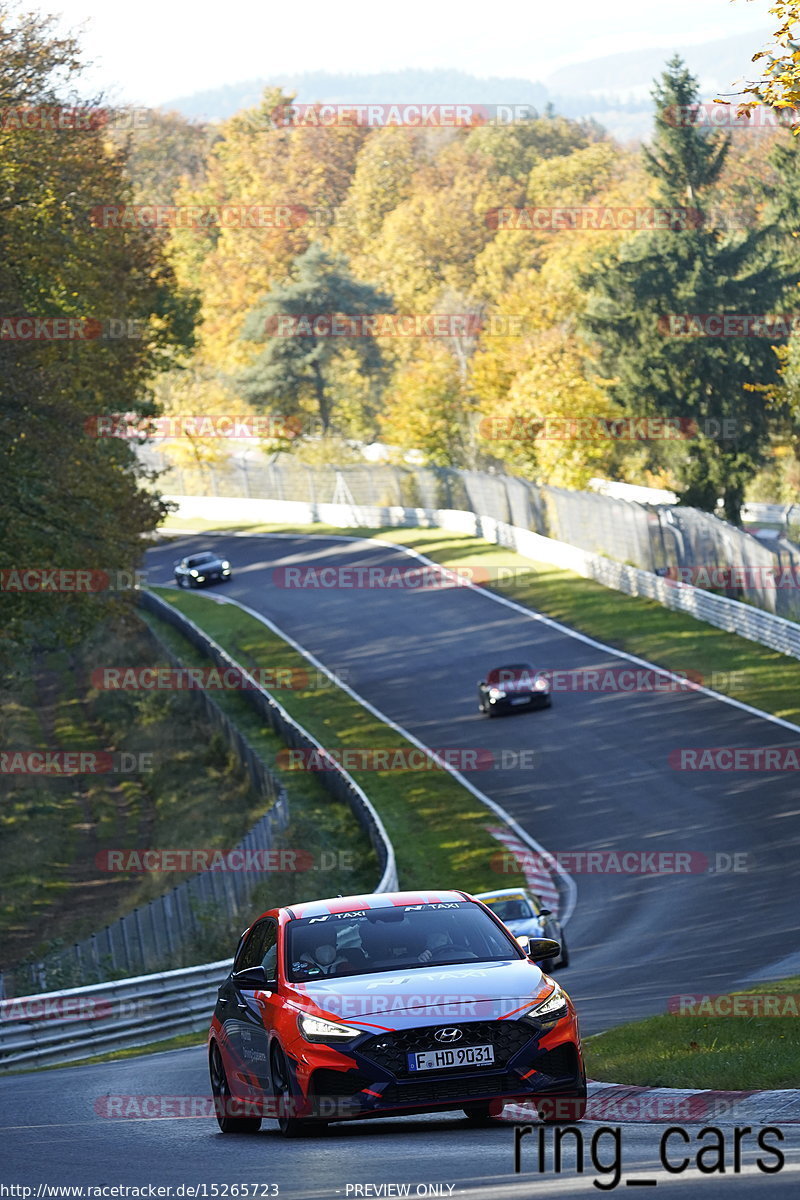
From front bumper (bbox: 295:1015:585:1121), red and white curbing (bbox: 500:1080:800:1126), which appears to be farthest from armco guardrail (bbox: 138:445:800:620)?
front bumper (bbox: 295:1015:585:1121)

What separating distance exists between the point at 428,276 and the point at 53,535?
318 ft

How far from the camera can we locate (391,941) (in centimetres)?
1030

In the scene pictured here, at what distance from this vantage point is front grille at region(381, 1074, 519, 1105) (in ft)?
30.2

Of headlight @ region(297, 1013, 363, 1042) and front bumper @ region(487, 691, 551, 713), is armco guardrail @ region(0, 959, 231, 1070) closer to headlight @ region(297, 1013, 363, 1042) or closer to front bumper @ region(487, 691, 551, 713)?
headlight @ region(297, 1013, 363, 1042)

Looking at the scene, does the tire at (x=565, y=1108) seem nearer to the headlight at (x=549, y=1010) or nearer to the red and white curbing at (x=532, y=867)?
the headlight at (x=549, y=1010)

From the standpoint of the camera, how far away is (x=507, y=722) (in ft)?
138

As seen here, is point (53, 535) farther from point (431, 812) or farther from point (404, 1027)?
point (404, 1027)

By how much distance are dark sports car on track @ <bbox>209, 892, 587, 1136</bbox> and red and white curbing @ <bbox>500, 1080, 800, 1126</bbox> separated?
17.5 inches

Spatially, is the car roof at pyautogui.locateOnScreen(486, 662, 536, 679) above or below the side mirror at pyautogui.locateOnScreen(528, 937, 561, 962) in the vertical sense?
below

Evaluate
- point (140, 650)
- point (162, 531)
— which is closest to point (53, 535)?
point (140, 650)

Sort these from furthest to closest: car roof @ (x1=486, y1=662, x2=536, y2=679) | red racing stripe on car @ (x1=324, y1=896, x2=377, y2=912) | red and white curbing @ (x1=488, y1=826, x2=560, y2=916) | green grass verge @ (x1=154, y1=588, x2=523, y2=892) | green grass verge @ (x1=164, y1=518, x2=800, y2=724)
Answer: car roof @ (x1=486, y1=662, x2=536, y2=679) < green grass verge @ (x1=164, y1=518, x2=800, y2=724) < green grass verge @ (x1=154, y1=588, x2=523, y2=892) < red and white curbing @ (x1=488, y1=826, x2=560, y2=916) < red racing stripe on car @ (x1=324, y1=896, x2=377, y2=912)

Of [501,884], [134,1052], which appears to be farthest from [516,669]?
[134,1052]

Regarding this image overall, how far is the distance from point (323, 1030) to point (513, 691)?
32939mm

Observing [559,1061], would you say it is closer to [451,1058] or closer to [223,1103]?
[451,1058]
